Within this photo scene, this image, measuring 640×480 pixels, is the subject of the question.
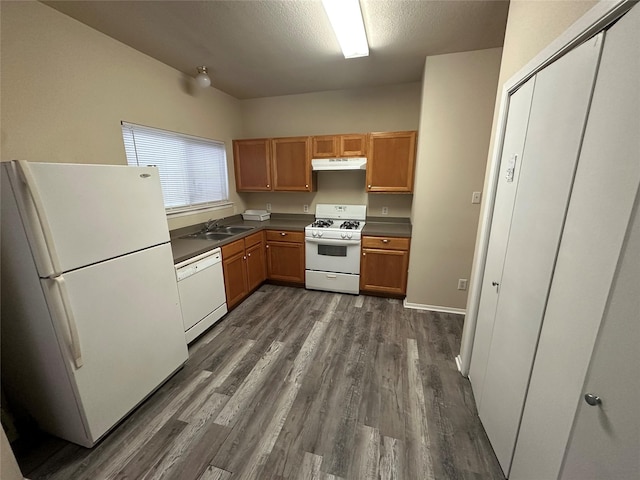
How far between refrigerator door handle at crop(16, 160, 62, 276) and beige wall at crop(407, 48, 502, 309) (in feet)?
9.33

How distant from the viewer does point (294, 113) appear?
12.0 ft

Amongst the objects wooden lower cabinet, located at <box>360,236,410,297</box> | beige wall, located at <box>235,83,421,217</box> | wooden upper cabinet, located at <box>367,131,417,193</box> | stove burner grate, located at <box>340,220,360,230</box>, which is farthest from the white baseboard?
wooden upper cabinet, located at <box>367,131,417,193</box>

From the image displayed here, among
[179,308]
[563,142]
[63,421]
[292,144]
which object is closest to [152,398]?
[63,421]

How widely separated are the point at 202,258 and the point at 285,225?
1330 millimetres

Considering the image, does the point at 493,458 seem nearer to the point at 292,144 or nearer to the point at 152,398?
the point at 152,398

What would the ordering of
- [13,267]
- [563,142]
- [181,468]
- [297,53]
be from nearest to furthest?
[563,142], [13,267], [181,468], [297,53]

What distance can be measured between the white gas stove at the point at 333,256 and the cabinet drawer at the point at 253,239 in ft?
2.07

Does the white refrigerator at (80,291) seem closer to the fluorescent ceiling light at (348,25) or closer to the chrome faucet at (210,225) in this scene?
the chrome faucet at (210,225)

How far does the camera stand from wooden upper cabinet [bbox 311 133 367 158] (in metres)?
3.20

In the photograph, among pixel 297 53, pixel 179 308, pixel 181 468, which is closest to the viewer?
pixel 181 468

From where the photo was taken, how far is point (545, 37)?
44.3 inches

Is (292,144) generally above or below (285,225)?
above

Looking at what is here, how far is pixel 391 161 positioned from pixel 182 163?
8.18 ft

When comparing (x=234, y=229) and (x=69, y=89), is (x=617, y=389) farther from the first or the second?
(x=234, y=229)
